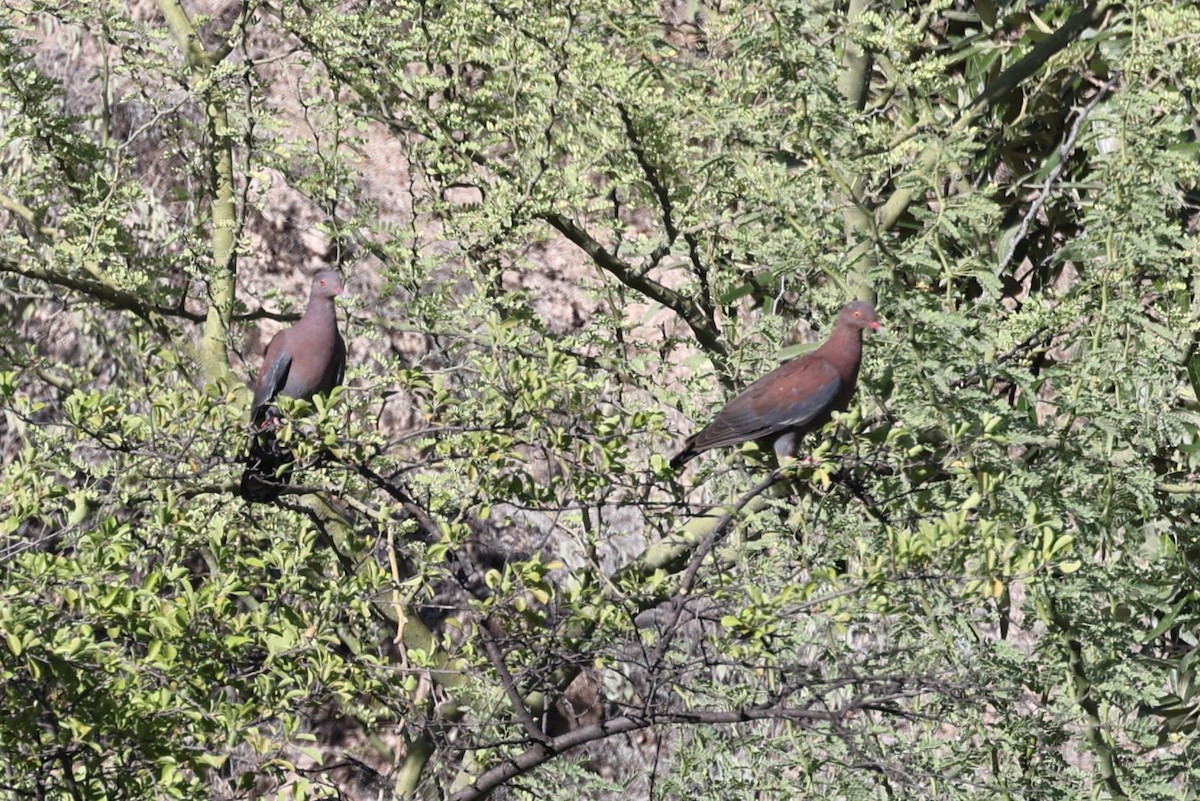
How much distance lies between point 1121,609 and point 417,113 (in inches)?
134

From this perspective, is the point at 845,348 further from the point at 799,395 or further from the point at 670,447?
the point at 670,447

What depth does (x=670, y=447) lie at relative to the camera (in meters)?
7.38

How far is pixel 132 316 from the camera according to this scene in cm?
712

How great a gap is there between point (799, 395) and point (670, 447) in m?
2.33

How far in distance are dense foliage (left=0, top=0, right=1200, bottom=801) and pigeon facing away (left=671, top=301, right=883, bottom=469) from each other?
0.13m

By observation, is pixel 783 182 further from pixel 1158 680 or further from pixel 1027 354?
pixel 1158 680

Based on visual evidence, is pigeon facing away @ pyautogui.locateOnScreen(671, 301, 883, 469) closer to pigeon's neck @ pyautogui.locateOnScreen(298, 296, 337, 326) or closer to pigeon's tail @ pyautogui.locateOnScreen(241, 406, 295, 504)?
pigeon's tail @ pyautogui.locateOnScreen(241, 406, 295, 504)

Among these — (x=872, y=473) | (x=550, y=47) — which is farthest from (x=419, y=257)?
(x=872, y=473)

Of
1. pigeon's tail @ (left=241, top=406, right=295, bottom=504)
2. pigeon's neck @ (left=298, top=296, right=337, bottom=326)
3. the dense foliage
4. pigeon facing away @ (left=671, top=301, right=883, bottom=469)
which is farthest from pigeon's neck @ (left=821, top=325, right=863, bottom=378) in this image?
pigeon's neck @ (left=298, top=296, right=337, bottom=326)

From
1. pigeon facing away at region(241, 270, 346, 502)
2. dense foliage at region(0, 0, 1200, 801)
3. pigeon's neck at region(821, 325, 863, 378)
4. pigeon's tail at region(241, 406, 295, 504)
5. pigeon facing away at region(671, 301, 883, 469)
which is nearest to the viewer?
dense foliage at region(0, 0, 1200, 801)

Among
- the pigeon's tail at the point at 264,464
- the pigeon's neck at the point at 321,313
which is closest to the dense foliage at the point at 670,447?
the pigeon's tail at the point at 264,464

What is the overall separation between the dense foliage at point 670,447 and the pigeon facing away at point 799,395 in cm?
13

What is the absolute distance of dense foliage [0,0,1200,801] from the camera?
3.53 m

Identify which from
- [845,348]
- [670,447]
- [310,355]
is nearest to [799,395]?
[845,348]
